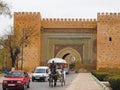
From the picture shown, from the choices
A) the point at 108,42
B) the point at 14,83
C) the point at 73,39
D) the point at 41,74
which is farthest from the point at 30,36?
the point at 14,83

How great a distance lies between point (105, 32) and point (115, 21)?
1948mm

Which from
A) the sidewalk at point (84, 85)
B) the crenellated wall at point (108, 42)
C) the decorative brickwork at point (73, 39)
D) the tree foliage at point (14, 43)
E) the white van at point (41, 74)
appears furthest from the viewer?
the decorative brickwork at point (73, 39)

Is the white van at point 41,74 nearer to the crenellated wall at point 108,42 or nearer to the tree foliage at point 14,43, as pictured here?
the tree foliage at point 14,43

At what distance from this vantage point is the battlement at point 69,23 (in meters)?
53.0

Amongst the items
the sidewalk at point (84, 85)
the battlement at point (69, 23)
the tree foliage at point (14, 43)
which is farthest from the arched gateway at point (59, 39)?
the sidewalk at point (84, 85)

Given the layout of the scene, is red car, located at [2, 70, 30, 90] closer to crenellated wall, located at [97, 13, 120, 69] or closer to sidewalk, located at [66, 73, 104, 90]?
sidewalk, located at [66, 73, 104, 90]

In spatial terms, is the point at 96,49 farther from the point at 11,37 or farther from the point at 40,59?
the point at 11,37

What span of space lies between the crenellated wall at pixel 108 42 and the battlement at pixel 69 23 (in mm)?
1398

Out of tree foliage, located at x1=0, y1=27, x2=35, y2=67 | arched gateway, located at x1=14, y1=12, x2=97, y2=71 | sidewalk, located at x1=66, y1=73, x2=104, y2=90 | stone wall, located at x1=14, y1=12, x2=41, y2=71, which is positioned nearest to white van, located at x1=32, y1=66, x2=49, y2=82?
sidewalk, located at x1=66, y1=73, x2=104, y2=90

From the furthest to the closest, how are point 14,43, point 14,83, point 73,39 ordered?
point 73,39 → point 14,43 → point 14,83

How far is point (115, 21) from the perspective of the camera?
170ft

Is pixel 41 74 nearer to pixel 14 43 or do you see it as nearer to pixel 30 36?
pixel 14 43

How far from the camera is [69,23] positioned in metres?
53.2

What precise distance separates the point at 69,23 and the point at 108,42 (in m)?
5.91
